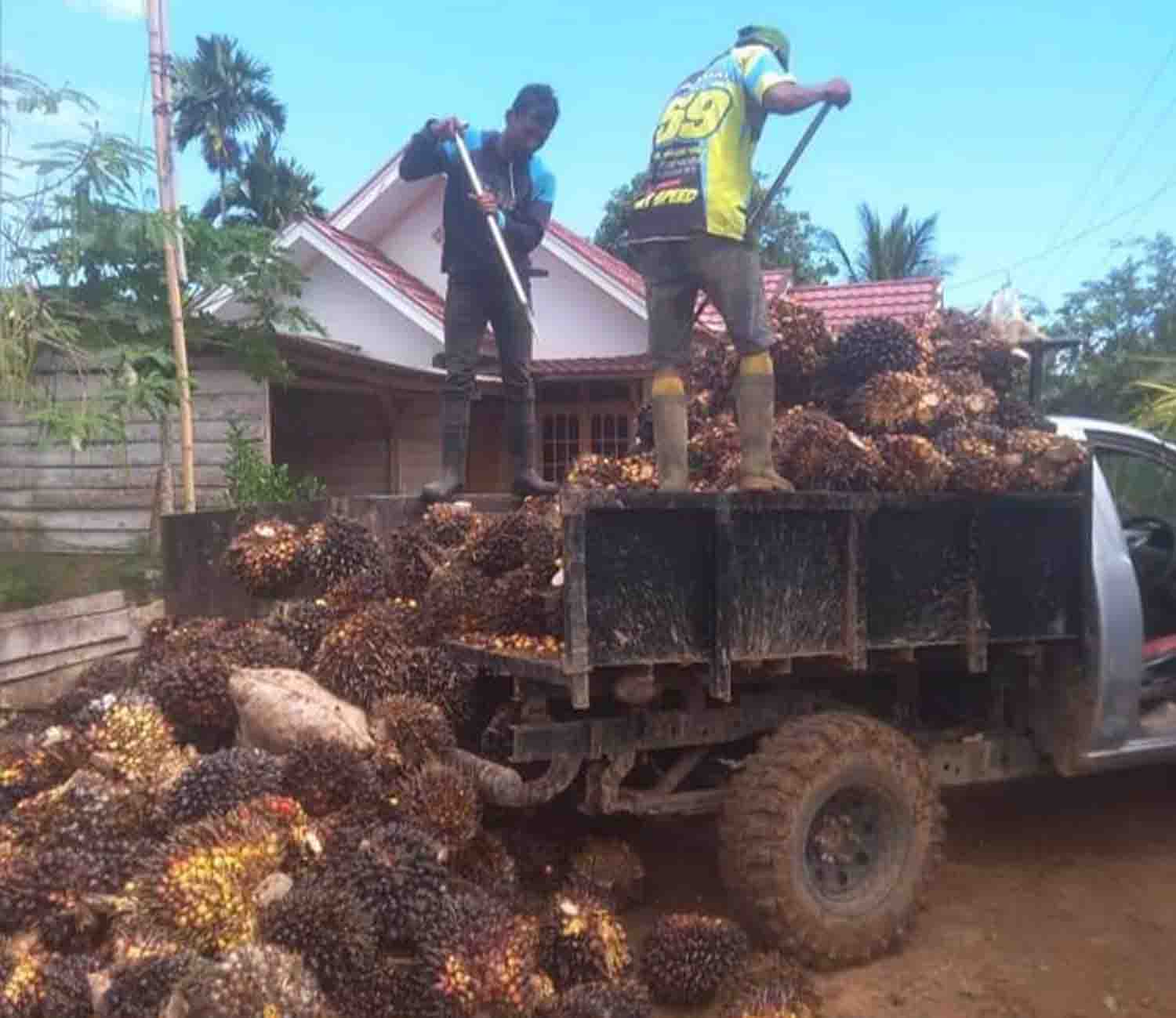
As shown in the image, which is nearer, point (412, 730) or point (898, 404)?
point (412, 730)

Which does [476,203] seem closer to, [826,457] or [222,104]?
[826,457]

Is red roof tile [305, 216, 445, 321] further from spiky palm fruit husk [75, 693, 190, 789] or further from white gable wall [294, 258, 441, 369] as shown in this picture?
spiky palm fruit husk [75, 693, 190, 789]

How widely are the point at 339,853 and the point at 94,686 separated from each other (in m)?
2.09

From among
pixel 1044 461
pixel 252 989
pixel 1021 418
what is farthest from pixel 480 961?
pixel 1021 418

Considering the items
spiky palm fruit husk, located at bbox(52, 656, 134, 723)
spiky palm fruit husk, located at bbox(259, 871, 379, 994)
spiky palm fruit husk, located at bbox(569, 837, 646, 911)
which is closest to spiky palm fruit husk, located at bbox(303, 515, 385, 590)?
spiky palm fruit husk, located at bbox(52, 656, 134, 723)

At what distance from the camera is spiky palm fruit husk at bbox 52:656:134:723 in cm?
499

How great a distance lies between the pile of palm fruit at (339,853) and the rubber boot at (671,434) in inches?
20.6

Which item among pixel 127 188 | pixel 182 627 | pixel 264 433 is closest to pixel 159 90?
pixel 127 188

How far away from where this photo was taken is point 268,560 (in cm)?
524

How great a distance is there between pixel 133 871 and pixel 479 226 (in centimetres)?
358

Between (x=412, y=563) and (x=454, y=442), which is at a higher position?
(x=454, y=442)

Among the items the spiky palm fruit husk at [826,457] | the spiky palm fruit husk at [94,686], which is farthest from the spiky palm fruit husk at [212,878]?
the spiky palm fruit husk at [826,457]

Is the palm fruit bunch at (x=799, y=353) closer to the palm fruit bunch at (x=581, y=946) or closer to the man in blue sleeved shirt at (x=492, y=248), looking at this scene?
the man in blue sleeved shirt at (x=492, y=248)

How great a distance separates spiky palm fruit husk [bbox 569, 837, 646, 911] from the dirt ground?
0.51ft
